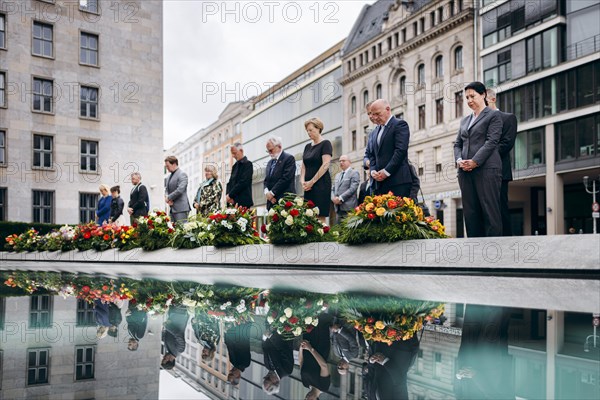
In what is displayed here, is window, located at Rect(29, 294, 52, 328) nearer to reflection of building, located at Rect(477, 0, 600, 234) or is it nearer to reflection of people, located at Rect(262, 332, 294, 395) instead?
reflection of people, located at Rect(262, 332, 294, 395)

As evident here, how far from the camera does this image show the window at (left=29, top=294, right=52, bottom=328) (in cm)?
306

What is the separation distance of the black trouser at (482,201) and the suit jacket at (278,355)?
5.26 metres

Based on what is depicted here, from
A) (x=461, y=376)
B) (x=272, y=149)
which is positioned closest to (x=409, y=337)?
(x=461, y=376)

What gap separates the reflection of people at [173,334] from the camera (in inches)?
81.5

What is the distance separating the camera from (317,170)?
10172 mm

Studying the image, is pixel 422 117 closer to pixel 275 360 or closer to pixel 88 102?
pixel 88 102

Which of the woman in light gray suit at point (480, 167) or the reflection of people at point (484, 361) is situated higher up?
the woman in light gray suit at point (480, 167)

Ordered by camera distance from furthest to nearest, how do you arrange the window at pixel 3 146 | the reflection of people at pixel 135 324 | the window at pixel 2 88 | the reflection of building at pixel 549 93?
the reflection of building at pixel 549 93 < the window at pixel 2 88 < the window at pixel 3 146 < the reflection of people at pixel 135 324

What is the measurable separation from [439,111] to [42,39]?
27.6m

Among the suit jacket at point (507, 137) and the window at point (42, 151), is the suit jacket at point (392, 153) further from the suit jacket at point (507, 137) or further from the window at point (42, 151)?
the window at point (42, 151)

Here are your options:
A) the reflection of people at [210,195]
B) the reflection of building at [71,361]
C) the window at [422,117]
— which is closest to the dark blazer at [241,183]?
the reflection of people at [210,195]

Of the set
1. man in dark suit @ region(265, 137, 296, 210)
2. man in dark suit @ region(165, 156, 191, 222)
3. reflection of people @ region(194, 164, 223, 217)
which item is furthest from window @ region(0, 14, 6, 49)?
man in dark suit @ region(265, 137, 296, 210)

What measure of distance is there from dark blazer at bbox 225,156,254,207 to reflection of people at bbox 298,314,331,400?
9249 mm

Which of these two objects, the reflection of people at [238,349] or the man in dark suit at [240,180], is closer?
the reflection of people at [238,349]
